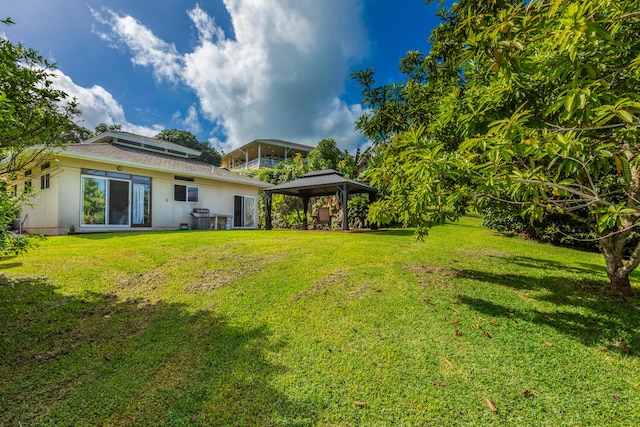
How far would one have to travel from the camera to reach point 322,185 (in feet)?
44.3

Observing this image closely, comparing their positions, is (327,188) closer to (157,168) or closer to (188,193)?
(188,193)

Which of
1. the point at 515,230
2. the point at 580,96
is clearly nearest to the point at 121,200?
the point at 580,96

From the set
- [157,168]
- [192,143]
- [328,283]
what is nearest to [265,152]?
[192,143]

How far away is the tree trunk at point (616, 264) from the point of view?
4.55 m

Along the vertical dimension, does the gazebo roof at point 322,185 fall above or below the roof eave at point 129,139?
below

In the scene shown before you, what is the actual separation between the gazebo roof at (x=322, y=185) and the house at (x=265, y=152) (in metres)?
14.5

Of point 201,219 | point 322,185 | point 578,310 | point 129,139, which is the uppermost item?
point 129,139

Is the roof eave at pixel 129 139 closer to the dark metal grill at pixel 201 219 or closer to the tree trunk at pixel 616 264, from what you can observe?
the dark metal grill at pixel 201 219

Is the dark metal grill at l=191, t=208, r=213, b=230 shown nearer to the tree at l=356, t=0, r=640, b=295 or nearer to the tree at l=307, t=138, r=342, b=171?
the tree at l=307, t=138, r=342, b=171

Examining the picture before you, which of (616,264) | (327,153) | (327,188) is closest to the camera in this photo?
(616,264)

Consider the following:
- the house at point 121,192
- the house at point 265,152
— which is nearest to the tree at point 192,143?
the house at point 265,152

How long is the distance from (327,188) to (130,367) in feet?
43.1

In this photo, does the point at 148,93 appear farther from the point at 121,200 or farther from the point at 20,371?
the point at 20,371

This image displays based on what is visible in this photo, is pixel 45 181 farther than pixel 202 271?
Yes
